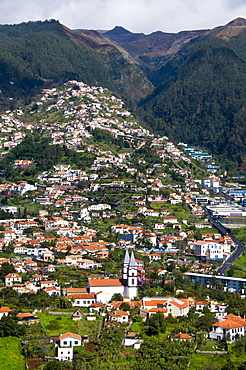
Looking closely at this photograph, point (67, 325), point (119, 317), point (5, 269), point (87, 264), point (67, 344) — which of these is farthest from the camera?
point (87, 264)

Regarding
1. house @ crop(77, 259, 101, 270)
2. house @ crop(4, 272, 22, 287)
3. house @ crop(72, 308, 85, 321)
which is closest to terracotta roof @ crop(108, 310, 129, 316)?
house @ crop(72, 308, 85, 321)

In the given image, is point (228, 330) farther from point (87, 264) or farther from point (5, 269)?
point (87, 264)

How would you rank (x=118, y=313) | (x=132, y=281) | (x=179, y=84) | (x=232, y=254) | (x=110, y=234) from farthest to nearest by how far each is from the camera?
(x=179, y=84), (x=110, y=234), (x=232, y=254), (x=132, y=281), (x=118, y=313)

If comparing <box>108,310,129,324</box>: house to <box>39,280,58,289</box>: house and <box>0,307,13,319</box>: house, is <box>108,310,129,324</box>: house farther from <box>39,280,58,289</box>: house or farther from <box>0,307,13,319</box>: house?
<box>39,280,58,289</box>: house

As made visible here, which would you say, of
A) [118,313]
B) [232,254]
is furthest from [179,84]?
[118,313]

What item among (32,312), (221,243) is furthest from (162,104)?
(32,312)
